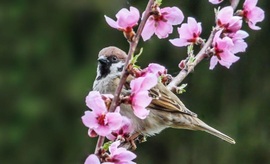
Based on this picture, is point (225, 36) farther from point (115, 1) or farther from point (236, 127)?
point (115, 1)

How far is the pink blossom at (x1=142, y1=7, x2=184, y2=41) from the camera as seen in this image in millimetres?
2238

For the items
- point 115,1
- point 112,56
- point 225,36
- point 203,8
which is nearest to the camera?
point 225,36

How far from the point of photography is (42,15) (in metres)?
10.1

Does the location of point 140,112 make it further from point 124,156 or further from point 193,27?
point 193,27

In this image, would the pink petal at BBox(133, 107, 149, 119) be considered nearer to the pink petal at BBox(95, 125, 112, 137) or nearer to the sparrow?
the pink petal at BBox(95, 125, 112, 137)

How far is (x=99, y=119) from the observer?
2.11 meters

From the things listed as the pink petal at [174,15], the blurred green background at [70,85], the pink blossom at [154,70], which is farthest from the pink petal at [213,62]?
the blurred green background at [70,85]

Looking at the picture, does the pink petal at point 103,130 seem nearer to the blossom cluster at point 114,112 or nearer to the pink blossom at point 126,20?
the blossom cluster at point 114,112

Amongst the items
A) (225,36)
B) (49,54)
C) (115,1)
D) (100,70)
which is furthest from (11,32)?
(225,36)

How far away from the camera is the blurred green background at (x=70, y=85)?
8.49 metres

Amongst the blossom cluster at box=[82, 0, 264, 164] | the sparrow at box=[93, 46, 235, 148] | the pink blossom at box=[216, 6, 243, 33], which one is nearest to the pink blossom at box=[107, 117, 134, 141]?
the blossom cluster at box=[82, 0, 264, 164]

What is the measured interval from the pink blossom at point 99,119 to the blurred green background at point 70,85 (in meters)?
6.25

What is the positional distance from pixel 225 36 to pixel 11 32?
7449mm

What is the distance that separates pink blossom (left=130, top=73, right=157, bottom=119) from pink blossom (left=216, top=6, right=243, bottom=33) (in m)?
0.38
